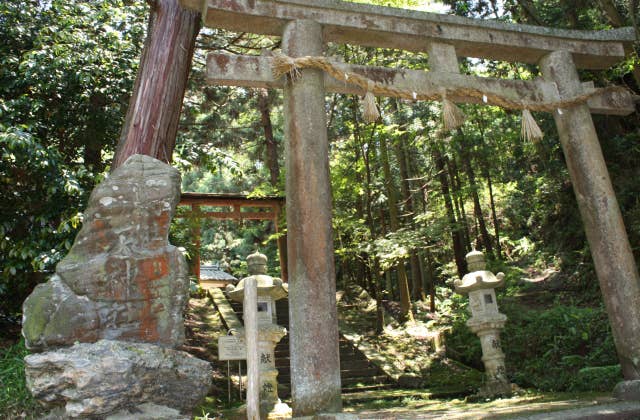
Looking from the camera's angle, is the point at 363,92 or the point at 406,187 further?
the point at 406,187

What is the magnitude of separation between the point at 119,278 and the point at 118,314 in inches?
9.1

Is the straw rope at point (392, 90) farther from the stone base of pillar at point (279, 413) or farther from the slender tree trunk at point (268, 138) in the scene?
the slender tree trunk at point (268, 138)

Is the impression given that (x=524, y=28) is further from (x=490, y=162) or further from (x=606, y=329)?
(x=490, y=162)

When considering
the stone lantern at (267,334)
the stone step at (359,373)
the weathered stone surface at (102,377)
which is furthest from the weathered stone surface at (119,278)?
the stone step at (359,373)

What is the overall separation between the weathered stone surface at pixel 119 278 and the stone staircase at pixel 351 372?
6.20 metres

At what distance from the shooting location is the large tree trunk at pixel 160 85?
6145mm

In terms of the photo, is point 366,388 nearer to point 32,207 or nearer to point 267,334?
point 267,334

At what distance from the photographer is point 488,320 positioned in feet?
28.6

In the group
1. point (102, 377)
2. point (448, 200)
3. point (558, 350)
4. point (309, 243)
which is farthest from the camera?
point (448, 200)

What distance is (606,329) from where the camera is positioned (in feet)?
28.6

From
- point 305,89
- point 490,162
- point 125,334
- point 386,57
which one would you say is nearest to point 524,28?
point 305,89

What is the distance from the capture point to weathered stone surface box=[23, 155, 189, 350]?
337cm

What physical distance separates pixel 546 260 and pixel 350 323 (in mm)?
5210

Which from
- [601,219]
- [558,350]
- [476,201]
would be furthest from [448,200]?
[601,219]
